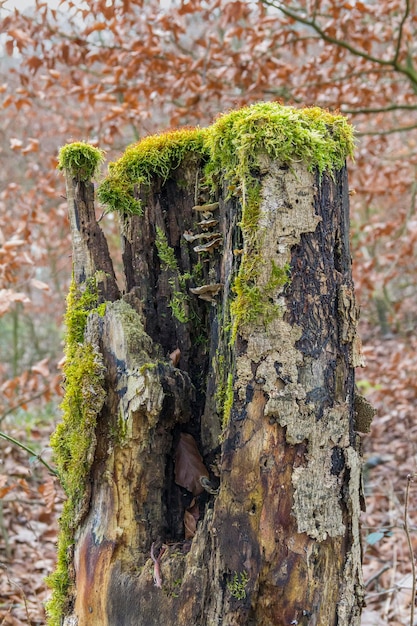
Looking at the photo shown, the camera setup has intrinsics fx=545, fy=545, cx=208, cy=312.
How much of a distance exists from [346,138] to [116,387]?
1.22m

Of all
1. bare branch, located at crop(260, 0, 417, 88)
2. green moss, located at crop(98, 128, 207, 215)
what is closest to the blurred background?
bare branch, located at crop(260, 0, 417, 88)

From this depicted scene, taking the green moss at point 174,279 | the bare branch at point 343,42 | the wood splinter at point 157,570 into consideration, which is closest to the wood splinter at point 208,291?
the green moss at point 174,279

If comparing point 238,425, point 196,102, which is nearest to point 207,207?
point 238,425

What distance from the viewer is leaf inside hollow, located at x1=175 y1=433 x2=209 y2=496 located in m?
2.02

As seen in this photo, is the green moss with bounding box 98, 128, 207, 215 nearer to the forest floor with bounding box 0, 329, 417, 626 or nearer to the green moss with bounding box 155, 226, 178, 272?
the green moss with bounding box 155, 226, 178, 272

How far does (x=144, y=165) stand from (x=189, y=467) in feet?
4.04

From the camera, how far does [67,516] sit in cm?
207

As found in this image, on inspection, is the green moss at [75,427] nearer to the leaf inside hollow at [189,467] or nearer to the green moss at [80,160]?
the leaf inside hollow at [189,467]

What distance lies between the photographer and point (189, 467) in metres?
2.03

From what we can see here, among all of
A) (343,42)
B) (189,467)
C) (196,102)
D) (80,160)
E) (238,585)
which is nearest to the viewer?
(238,585)

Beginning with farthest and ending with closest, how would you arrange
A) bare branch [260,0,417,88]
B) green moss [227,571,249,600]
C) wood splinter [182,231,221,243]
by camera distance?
bare branch [260,0,417,88]
wood splinter [182,231,221,243]
green moss [227,571,249,600]

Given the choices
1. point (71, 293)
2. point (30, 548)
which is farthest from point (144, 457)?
point (30, 548)

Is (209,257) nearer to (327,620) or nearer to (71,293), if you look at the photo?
(71,293)

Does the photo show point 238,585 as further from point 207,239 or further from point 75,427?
point 207,239
